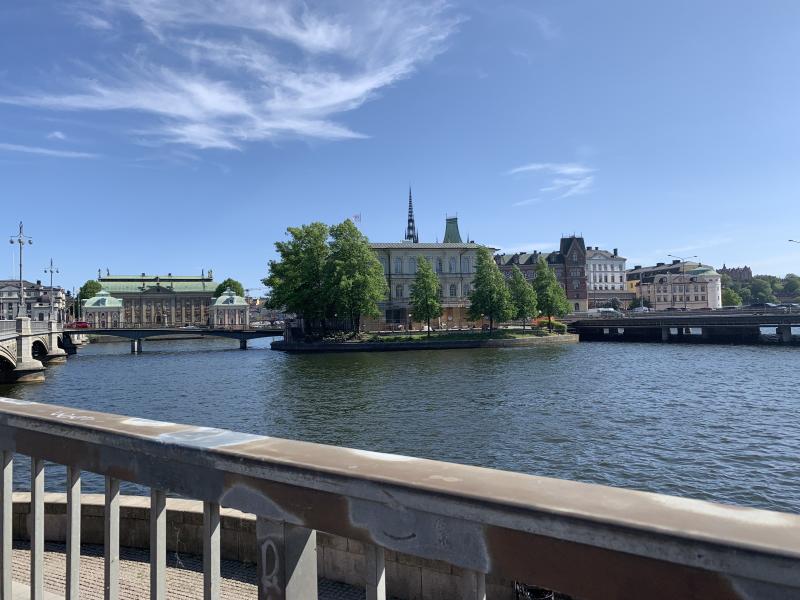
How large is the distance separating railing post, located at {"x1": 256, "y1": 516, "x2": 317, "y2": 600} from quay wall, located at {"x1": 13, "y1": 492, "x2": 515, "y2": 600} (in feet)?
18.4

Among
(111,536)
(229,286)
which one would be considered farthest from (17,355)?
(229,286)

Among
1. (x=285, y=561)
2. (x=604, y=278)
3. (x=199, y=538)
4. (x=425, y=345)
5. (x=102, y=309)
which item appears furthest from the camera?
(x=604, y=278)

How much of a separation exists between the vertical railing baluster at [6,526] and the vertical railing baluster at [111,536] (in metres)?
0.76

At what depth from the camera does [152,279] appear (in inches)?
6511

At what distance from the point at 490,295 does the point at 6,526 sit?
72.7m

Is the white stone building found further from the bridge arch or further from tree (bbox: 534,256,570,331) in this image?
the bridge arch

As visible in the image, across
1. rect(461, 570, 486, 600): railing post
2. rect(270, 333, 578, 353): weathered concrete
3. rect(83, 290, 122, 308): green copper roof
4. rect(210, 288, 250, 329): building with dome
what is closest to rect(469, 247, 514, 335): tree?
rect(270, 333, 578, 353): weathered concrete

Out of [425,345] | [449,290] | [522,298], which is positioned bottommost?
[425,345]

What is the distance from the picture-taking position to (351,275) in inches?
2766

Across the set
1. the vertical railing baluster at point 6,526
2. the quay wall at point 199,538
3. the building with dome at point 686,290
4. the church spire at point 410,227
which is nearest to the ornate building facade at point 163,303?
the church spire at point 410,227

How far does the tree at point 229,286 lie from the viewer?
152 m

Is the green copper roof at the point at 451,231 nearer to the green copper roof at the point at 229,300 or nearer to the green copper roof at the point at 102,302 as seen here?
the green copper roof at the point at 229,300

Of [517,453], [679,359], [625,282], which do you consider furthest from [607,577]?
[625,282]

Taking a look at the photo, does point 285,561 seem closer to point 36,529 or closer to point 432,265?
point 36,529
